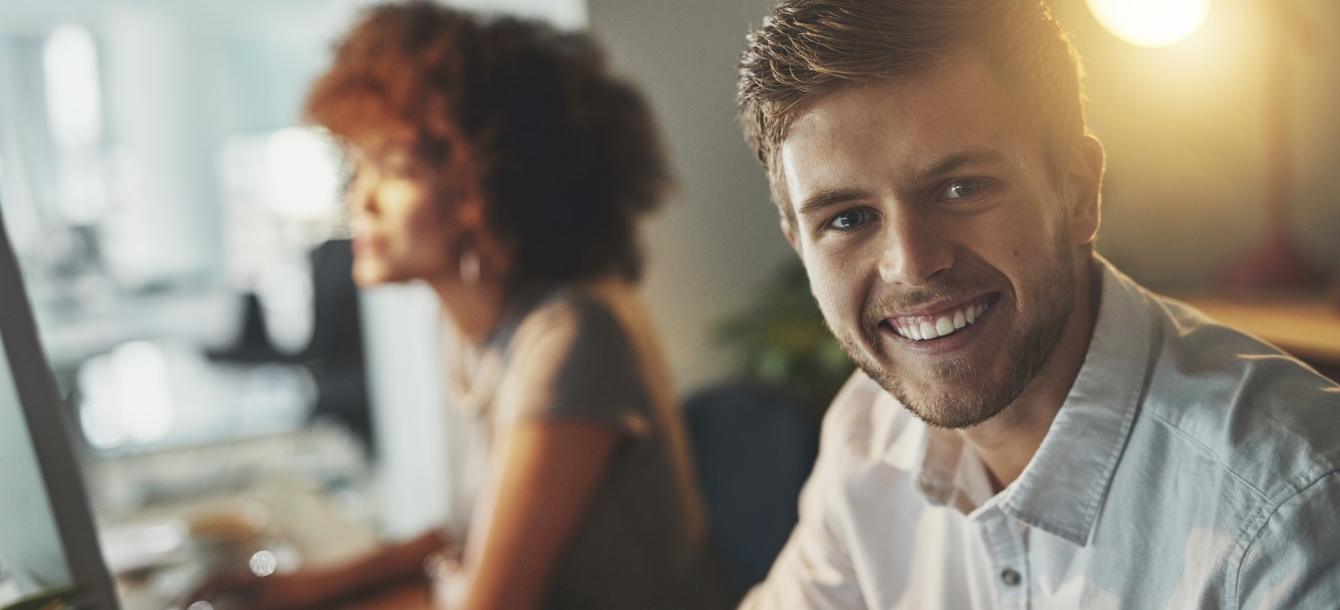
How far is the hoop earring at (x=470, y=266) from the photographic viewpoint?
5.15ft

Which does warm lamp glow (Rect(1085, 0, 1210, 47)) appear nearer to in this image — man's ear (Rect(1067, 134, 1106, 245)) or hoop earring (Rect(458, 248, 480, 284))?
man's ear (Rect(1067, 134, 1106, 245))

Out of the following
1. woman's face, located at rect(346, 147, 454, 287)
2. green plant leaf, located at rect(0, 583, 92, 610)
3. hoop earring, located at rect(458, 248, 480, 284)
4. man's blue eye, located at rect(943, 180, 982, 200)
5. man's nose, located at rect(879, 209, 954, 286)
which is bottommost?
green plant leaf, located at rect(0, 583, 92, 610)

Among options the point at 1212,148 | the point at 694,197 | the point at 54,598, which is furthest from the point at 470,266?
the point at 1212,148

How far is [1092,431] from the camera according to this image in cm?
72

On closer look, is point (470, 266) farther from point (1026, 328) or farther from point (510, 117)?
point (1026, 328)

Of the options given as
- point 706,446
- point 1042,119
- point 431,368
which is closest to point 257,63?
point 431,368

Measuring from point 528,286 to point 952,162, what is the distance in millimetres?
1043

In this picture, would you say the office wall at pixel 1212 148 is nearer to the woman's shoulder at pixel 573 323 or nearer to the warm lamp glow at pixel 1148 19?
the warm lamp glow at pixel 1148 19

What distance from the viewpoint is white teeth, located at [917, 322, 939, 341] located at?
72 cm

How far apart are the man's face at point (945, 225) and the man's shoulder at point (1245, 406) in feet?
0.31

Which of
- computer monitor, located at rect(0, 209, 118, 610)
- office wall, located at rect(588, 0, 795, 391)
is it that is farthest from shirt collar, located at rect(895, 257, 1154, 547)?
office wall, located at rect(588, 0, 795, 391)

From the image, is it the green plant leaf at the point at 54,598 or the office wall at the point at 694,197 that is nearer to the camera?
the green plant leaf at the point at 54,598

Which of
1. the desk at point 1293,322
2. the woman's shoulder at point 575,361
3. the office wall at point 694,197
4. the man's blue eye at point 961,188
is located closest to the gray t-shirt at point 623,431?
the woman's shoulder at point 575,361

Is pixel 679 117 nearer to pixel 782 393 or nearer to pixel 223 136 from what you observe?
pixel 782 393
